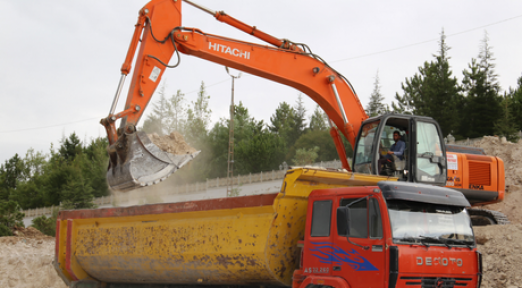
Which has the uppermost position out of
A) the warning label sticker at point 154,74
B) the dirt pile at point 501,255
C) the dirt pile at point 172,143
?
the warning label sticker at point 154,74

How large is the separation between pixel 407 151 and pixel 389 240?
4.47m

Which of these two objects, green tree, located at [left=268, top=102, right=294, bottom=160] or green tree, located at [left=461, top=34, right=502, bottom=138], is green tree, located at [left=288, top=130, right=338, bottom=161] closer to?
green tree, located at [left=268, top=102, right=294, bottom=160]

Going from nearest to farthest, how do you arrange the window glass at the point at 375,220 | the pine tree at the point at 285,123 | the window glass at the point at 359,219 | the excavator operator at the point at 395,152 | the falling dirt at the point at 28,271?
the window glass at the point at 375,220
the window glass at the point at 359,219
the excavator operator at the point at 395,152
the falling dirt at the point at 28,271
the pine tree at the point at 285,123

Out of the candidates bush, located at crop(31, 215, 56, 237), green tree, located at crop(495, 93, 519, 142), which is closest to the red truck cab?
bush, located at crop(31, 215, 56, 237)

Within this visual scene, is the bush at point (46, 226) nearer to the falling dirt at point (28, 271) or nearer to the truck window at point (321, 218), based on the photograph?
the falling dirt at point (28, 271)

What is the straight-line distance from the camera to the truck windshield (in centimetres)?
622

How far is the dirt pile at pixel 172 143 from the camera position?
10.4m

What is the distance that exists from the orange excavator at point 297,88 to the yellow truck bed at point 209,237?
93 centimetres

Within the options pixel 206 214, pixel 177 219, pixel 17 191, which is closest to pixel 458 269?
pixel 206 214

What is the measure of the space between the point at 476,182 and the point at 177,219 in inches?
324

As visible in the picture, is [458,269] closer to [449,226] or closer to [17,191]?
[449,226]

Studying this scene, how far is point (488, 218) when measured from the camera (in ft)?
43.7

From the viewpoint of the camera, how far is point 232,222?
7480mm

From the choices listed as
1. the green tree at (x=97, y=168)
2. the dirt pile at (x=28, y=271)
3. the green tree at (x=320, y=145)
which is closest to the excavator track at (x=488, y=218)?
the dirt pile at (x=28, y=271)
